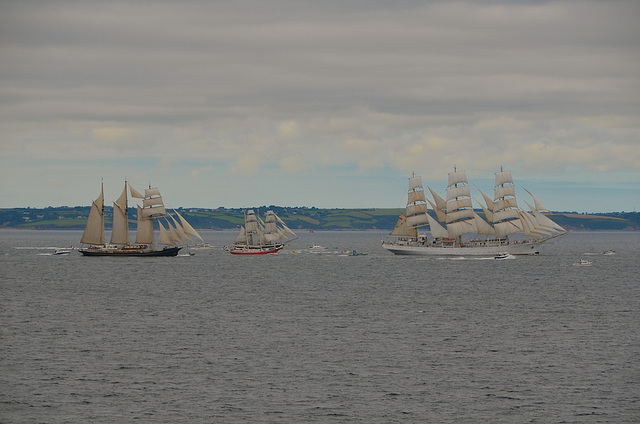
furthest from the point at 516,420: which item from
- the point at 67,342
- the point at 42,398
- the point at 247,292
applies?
the point at 247,292

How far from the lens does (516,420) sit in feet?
162

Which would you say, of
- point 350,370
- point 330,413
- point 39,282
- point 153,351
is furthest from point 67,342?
point 39,282

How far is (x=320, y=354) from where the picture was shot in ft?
223

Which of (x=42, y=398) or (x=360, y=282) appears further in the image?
(x=360, y=282)

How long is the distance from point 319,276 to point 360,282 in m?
15.6

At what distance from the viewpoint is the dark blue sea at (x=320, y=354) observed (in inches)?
2045

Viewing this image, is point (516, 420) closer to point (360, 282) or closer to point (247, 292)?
point (247, 292)

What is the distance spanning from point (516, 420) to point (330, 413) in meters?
10.9

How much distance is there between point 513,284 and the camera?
134m

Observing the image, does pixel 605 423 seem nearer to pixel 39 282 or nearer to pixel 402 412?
pixel 402 412

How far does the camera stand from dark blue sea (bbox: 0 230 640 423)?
5194cm

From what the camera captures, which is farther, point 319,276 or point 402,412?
point 319,276

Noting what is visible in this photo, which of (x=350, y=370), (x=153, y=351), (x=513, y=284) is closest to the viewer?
(x=350, y=370)

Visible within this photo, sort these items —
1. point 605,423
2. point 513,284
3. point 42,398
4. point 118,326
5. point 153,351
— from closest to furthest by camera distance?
point 605,423 → point 42,398 → point 153,351 → point 118,326 → point 513,284
